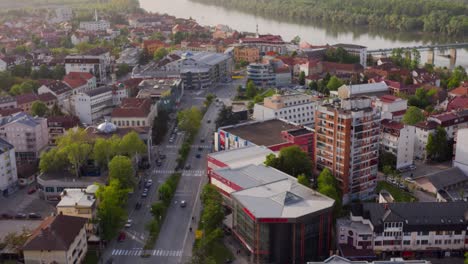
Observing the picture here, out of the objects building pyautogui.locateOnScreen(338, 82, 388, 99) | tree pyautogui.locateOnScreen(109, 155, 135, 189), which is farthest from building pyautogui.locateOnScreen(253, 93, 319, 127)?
tree pyautogui.locateOnScreen(109, 155, 135, 189)

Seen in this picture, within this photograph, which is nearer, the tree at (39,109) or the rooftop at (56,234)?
the rooftop at (56,234)

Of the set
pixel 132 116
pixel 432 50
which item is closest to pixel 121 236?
pixel 132 116

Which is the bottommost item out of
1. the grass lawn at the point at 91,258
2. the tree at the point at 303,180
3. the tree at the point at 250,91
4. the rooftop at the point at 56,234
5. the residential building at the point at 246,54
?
the grass lawn at the point at 91,258

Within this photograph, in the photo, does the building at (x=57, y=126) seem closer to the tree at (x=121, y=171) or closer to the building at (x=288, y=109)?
the tree at (x=121, y=171)

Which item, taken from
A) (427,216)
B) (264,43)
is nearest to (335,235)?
(427,216)

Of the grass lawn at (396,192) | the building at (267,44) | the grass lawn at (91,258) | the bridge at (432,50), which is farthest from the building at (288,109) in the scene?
the bridge at (432,50)
